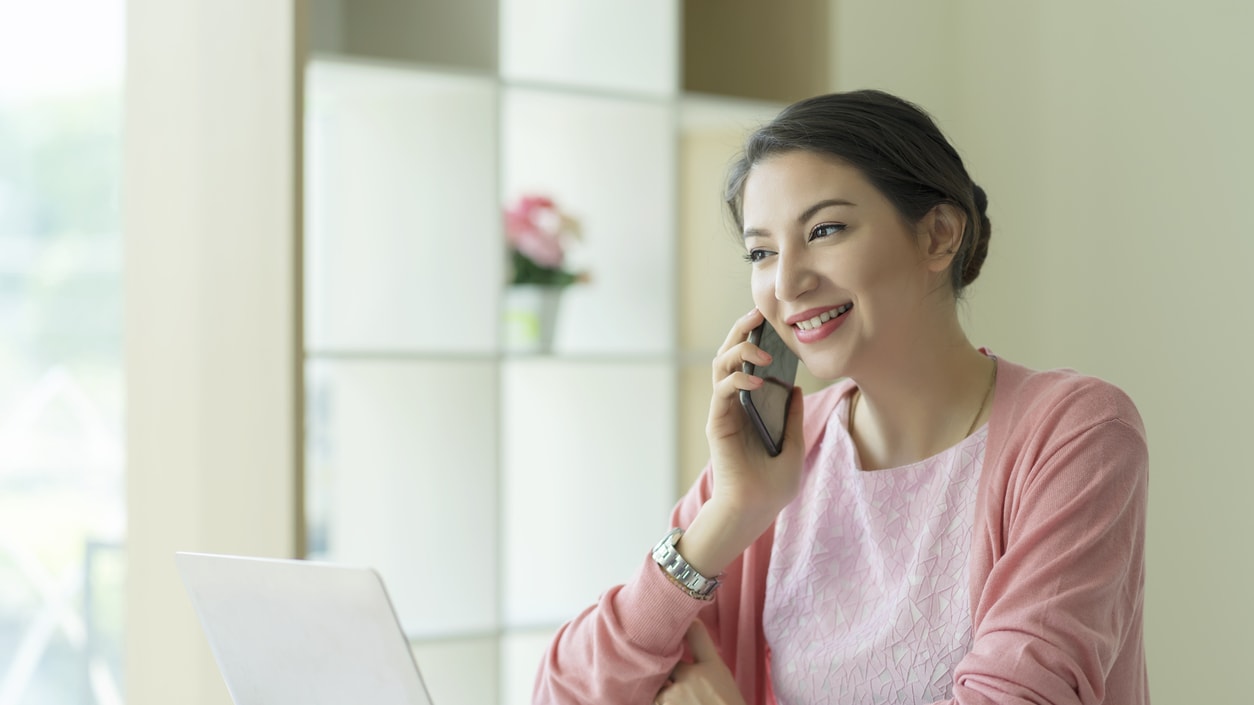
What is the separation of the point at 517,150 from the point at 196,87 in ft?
2.59

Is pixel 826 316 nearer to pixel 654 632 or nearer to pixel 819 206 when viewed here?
pixel 819 206

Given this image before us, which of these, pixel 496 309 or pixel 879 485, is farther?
pixel 496 309

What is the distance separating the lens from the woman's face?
4.49ft

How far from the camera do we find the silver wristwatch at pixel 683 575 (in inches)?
56.7

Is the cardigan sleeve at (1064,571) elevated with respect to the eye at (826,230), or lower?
lower

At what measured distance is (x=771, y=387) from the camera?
1.51 m

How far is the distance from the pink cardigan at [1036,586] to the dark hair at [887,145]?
0.21 metres

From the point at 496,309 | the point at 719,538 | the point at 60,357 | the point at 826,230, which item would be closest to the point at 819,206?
the point at 826,230

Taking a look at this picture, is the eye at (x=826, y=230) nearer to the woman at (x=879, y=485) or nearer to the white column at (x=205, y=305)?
the woman at (x=879, y=485)

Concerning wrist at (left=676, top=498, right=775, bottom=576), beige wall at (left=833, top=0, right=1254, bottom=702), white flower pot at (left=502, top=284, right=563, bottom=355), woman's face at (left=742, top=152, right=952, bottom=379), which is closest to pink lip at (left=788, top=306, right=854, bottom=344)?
woman's face at (left=742, top=152, right=952, bottom=379)

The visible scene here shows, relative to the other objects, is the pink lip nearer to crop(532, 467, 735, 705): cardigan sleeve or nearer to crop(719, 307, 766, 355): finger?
crop(719, 307, 766, 355): finger

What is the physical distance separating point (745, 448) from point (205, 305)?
3.15 feet

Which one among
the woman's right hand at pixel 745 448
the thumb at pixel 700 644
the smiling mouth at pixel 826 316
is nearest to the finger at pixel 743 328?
the woman's right hand at pixel 745 448

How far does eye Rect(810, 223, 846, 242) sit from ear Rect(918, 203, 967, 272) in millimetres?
96
